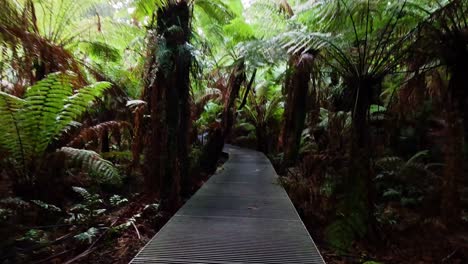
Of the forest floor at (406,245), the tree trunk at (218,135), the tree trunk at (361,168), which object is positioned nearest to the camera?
the forest floor at (406,245)

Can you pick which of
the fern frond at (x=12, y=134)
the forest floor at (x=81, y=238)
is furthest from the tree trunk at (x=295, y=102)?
the fern frond at (x=12, y=134)

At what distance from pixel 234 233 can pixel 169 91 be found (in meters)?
1.62

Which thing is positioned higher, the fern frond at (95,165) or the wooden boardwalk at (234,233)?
the fern frond at (95,165)

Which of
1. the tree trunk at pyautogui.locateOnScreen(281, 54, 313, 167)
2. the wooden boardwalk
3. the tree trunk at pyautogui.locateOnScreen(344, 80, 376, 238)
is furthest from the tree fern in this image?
the tree trunk at pyautogui.locateOnScreen(281, 54, 313, 167)

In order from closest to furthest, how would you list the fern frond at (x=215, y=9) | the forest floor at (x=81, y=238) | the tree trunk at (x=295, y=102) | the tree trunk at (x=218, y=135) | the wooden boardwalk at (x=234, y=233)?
the wooden boardwalk at (x=234, y=233)
the forest floor at (x=81, y=238)
the fern frond at (x=215, y=9)
the tree trunk at (x=295, y=102)
the tree trunk at (x=218, y=135)

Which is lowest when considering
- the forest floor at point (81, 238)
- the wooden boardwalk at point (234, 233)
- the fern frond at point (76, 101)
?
the forest floor at point (81, 238)

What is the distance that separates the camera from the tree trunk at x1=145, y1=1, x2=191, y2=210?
3.52 metres

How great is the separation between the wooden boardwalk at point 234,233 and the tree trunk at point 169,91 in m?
0.37

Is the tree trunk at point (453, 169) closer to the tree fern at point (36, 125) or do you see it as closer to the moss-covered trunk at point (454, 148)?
the moss-covered trunk at point (454, 148)

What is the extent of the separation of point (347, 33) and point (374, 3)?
17.6 inches

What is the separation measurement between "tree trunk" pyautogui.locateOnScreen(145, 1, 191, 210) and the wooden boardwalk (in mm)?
374

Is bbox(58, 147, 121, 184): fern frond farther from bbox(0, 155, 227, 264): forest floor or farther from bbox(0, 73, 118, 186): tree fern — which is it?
bbox(0, 155, 227, 264): forest floor

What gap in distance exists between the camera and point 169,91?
12.0 feet

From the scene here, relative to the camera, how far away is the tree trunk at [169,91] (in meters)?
3.52
